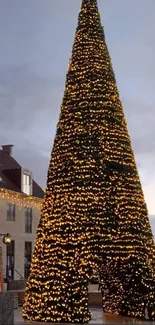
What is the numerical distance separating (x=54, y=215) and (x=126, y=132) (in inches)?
148

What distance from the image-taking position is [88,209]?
1731cm

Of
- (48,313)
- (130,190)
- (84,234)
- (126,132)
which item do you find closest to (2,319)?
(48,313)

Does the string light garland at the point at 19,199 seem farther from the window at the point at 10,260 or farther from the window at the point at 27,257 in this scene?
the window at the point at 10,260

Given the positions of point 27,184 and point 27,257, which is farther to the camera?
point 27,184

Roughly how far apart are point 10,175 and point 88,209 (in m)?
26.2

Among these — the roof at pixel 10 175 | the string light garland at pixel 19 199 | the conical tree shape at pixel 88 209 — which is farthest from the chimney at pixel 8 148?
the conical tree shape at pixel 88 209

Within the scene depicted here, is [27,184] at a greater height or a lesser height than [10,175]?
lesser

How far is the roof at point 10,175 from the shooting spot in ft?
138

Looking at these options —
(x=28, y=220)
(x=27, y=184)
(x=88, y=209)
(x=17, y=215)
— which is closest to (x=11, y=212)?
(x=17, y=215)

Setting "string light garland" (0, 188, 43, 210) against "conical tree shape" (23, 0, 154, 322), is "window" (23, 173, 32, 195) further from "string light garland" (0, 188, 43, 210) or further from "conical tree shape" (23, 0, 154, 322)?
"conical tree shape" (23, 0, 154, 322)

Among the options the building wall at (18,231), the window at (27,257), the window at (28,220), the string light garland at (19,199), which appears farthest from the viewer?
the window at (28,220)

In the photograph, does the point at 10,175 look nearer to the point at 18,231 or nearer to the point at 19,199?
the point at 19,199

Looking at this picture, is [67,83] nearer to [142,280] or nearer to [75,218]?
[75,218]

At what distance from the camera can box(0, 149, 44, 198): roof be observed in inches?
1654
